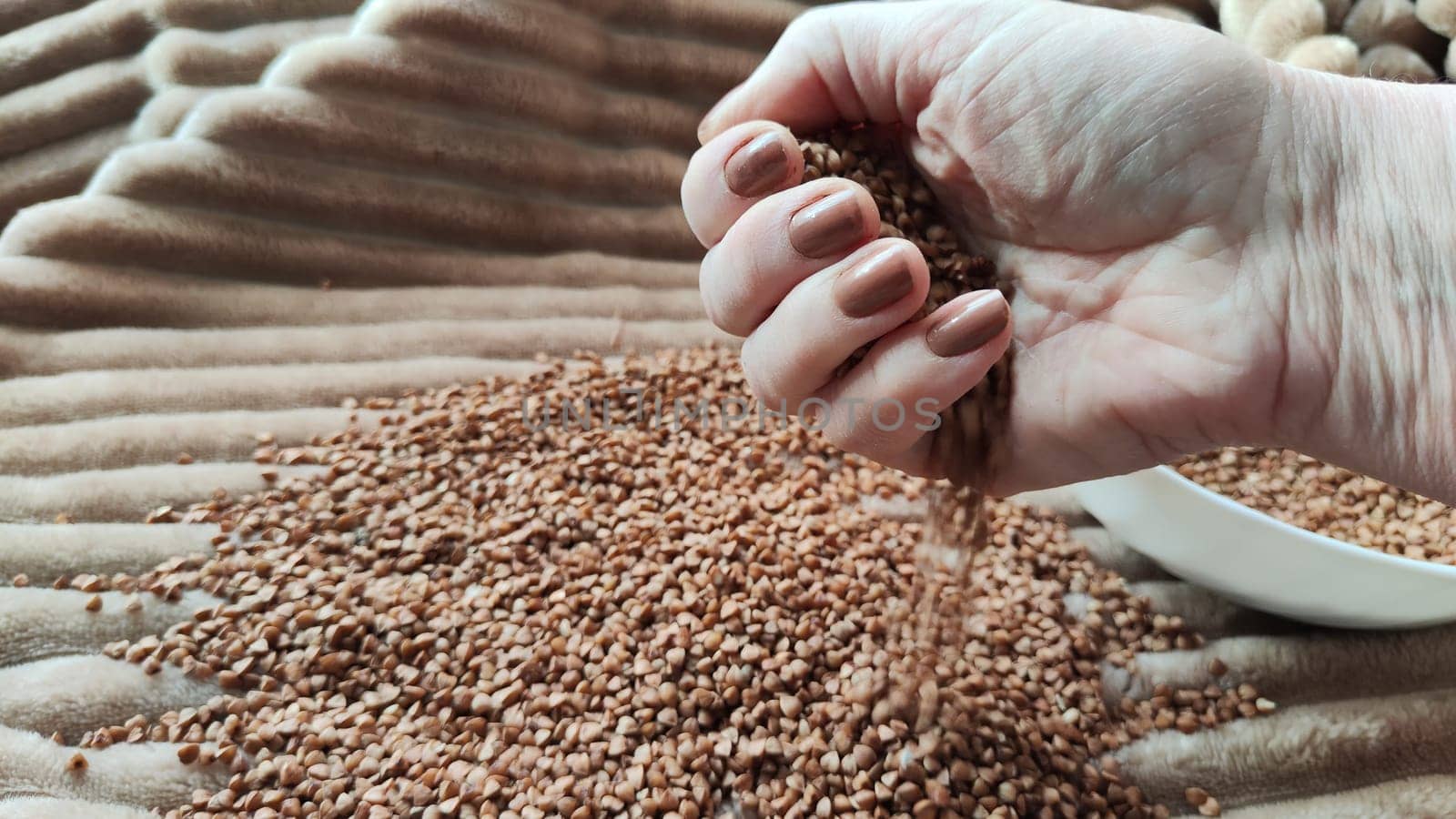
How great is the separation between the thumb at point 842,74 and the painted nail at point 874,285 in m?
0.23

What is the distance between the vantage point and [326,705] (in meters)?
1.00

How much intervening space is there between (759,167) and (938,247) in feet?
0.74

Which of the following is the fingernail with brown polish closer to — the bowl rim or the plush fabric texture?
the bowl rim

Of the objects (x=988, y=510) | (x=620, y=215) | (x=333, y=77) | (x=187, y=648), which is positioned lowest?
(x=988, y=510)

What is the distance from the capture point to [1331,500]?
1128 mm

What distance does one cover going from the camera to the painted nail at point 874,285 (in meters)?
0.78

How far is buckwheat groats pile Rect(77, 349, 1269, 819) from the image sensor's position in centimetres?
92

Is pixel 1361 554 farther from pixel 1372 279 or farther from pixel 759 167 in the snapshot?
pixel 759 167

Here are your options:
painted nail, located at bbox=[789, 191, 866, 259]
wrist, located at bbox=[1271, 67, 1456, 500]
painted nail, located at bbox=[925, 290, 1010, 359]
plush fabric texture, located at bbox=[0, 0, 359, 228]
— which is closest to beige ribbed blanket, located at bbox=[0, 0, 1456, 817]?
plush fabric texture, located at bbox=[0, 0, 359, 228]

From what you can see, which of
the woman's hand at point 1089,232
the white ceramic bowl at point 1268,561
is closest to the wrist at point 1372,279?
the woman's hand at point 1089,232

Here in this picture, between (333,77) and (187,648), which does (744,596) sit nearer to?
(187,648)

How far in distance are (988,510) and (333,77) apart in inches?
51.5

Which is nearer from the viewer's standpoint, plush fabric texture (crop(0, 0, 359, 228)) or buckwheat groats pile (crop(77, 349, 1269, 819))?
buckwheat groats pile (crop(77, 349, 1269, 819))

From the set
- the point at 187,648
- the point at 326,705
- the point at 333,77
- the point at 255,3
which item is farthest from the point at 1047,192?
the point at 255,3
